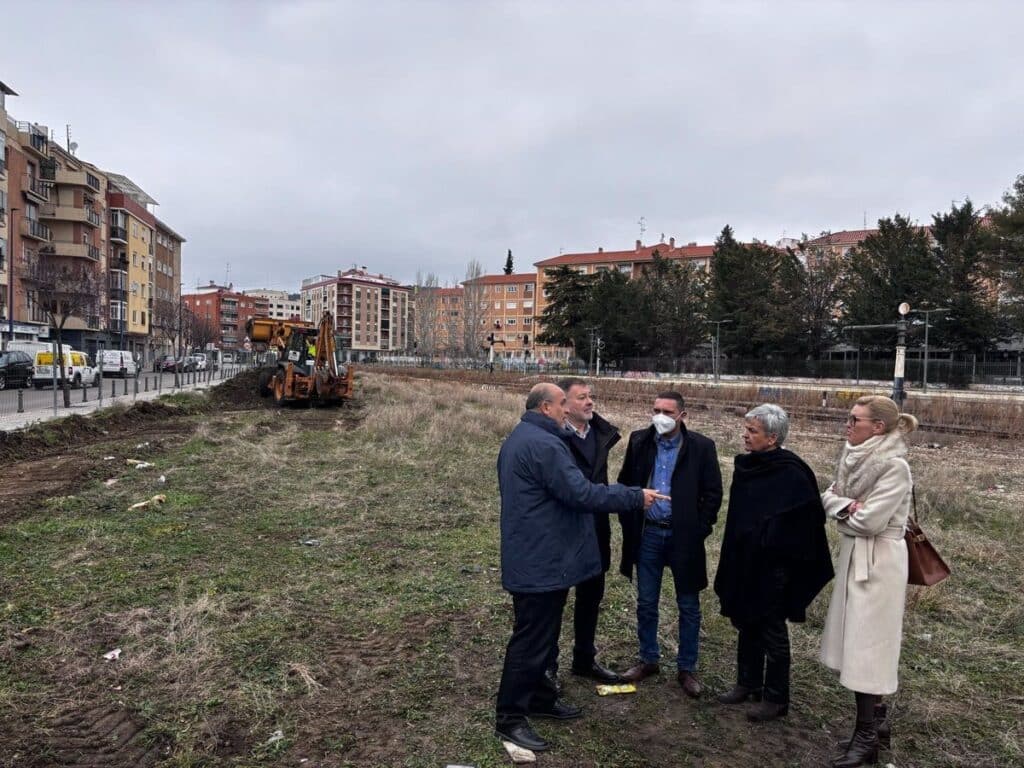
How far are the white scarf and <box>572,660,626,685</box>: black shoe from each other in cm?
169

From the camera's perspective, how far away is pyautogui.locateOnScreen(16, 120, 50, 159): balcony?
47.8 metres

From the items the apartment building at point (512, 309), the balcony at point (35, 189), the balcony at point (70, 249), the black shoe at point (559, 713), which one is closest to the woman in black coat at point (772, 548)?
the black shoe at point (559, 713)

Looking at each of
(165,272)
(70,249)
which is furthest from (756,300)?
(165,272)

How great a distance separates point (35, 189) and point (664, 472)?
59.7 meters

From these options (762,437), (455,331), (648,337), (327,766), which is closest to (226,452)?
(327,766)

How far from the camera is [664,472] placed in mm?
3969

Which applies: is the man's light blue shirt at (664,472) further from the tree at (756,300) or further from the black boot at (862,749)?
the tree at (756,300)

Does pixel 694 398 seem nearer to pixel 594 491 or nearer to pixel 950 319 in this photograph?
pixel 950 319

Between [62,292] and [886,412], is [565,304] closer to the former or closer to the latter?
[62,292]

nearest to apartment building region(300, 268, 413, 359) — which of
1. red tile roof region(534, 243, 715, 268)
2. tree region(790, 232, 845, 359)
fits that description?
red tile roof region(534, 243, 715, 268)

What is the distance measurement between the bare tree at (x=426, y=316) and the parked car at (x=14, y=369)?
2225 inches

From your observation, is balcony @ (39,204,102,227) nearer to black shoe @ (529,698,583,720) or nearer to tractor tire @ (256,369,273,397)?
tractor tire @ (256,369,273,397)

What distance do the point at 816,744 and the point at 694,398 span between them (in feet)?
90.2

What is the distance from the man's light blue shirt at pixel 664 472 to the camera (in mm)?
3934
